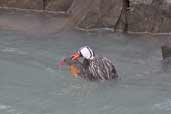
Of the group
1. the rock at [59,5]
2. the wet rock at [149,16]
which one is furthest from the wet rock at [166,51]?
the rock at [59,5]

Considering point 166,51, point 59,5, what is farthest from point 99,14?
point 166,51

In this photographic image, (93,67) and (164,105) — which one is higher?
(93,67)

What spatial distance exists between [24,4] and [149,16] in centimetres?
302

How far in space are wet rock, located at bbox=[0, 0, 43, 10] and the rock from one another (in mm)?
224

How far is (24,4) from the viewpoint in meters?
13.9

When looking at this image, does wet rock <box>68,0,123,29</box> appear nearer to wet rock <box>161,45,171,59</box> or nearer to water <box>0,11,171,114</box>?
water <box>0,11,171,114</box>

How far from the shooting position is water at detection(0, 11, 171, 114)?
29.3 feet

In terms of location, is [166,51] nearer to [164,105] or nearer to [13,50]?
[164,105]

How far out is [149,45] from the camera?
1159 cm

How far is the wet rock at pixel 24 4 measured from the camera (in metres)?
13.8

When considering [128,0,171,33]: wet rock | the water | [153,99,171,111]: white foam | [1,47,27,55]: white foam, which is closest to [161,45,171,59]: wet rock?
the water

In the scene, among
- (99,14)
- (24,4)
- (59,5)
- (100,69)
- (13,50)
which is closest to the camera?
(100,69)

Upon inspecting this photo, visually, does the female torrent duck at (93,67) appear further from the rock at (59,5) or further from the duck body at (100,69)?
the rock at (59,5)

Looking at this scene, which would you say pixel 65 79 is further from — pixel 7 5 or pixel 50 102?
pixel 7 5
